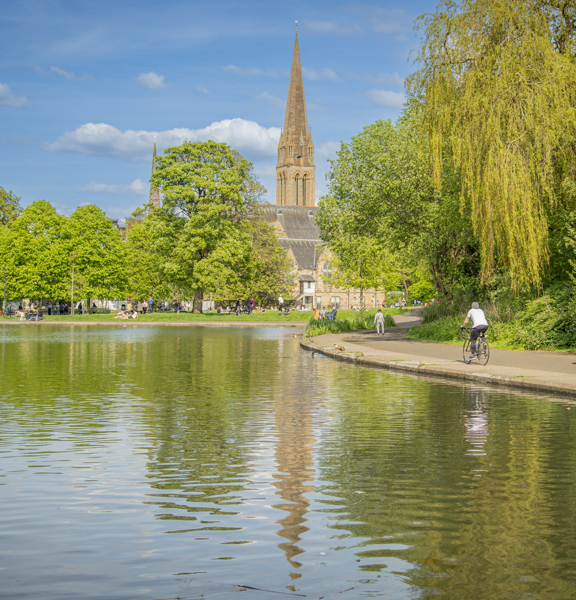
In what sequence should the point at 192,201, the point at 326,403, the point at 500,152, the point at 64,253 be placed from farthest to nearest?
the point at 64,253 < the point at 192,201 < the point at 500,152 < the point at 326,403

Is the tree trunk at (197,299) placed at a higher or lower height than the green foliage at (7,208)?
lower

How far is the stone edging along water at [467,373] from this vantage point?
15.0 meters

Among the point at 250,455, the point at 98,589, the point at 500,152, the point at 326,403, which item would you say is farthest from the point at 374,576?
the point at 500,152

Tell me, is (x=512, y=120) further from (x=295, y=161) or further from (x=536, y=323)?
(x=295, y=161)

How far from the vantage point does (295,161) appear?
502 ft

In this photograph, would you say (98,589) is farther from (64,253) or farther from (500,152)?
(64,253)

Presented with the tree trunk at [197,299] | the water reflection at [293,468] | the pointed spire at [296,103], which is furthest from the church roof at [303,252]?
the water reflection at [293,468]

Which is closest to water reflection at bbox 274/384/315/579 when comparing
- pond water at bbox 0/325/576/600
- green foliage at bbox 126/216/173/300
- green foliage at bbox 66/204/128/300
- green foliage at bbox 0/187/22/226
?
pond water at bbox 0/325/576/600

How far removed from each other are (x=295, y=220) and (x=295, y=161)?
57.7 feet

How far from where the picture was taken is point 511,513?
5.94 meters

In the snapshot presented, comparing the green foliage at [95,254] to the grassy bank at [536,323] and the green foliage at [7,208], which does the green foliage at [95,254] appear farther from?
the grassy bank at [536,323]

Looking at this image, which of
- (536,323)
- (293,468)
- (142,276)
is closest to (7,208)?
(142,276)

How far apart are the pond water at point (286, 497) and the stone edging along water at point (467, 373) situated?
50.9 inches

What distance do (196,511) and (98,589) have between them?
172 cm
